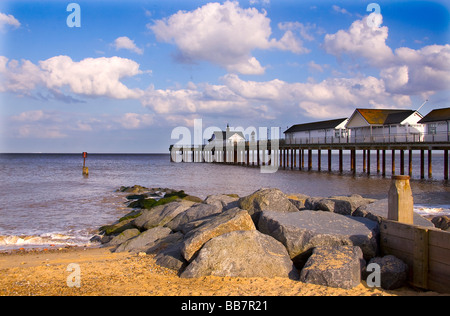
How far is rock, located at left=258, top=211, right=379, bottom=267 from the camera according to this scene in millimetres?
6602

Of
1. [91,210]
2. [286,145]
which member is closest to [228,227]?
[91,210]

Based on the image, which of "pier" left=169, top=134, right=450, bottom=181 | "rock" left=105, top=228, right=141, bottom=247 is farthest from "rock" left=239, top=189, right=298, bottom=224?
"pier" left=169, top=134, right=450, bottom=181

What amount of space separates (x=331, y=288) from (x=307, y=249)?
1.18 m

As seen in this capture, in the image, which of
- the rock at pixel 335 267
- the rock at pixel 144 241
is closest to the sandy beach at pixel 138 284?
the rock at pixel 335 267

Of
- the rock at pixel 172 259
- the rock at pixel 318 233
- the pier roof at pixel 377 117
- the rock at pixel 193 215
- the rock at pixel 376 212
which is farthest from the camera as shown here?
the pier roof at pixel 377 117

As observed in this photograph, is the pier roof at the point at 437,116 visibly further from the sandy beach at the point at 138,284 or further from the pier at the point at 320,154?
the sandy beach at the point at 138,284

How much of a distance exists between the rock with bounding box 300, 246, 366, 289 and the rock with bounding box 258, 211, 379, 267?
41cm

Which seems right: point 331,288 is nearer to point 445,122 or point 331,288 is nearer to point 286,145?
point 445,122

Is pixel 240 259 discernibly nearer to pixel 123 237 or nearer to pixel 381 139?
pixel 123 237

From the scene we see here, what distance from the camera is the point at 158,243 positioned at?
29.9 ft

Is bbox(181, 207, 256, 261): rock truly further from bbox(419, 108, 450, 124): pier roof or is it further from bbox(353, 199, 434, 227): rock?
bbox(419, 108, 450, 124): pier roof

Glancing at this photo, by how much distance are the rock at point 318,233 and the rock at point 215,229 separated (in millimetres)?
639

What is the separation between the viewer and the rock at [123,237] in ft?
34.9
